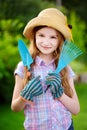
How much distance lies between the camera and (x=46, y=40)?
3.66 meters

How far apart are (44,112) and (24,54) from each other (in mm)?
428

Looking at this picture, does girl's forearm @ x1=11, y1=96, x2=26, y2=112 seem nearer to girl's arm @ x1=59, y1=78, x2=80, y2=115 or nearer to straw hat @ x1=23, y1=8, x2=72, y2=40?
girl's arm @ x1=59, y1=78, x2=80, y2=115

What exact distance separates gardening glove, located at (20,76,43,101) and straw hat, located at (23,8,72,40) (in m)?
0.40

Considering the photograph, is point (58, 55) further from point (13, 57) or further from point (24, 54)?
point (13, 57)

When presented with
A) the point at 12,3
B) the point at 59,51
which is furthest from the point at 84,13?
the point at 59,51

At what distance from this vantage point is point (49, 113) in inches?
144

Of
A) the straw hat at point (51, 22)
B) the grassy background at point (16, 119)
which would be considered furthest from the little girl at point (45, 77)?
the grassy background at point (16, 119)

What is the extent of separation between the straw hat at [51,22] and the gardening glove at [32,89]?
0.40 metres

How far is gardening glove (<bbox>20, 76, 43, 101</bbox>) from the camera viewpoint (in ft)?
11.3

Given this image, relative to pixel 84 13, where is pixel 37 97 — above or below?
above

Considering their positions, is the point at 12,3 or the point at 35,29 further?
the point at 12,3

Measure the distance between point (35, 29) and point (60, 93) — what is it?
20.1 inches

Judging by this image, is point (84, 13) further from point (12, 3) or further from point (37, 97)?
point (37, 97)

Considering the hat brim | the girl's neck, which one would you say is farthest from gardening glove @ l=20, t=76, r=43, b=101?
the hat brim
